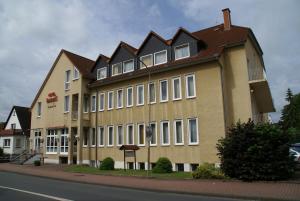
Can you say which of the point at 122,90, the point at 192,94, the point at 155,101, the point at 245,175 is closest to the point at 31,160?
the point at 122,90

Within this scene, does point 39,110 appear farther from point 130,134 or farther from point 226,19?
point 226,19

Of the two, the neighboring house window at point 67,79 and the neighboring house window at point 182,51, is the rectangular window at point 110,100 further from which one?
the neighboring house window at point 182,51

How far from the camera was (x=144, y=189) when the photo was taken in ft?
52.0

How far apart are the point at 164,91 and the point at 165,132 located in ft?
12.1

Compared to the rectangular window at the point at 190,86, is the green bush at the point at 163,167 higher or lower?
lower

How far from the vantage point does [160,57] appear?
28875mm

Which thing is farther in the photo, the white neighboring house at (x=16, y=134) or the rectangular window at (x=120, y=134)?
the white neighboring house at (x=16, y=134)

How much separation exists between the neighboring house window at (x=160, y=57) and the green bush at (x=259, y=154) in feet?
38.3

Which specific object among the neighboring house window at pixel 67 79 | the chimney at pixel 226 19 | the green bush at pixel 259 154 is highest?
the chimney at pixel 226 19

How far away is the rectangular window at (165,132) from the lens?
1046 inches

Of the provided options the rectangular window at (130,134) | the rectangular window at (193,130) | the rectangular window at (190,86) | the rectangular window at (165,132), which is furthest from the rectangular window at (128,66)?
the rectangular window at (193,130)

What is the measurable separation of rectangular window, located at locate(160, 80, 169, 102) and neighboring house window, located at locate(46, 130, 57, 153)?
16.3 meters

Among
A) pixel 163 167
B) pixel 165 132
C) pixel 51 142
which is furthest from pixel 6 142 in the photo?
pixel 163 167

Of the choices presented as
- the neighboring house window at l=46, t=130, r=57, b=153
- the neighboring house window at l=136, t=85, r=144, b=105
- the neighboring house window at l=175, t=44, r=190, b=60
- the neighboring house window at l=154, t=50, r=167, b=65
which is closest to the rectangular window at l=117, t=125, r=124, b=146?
the neighboring house window at l=136, t=85, r=144, b=105
